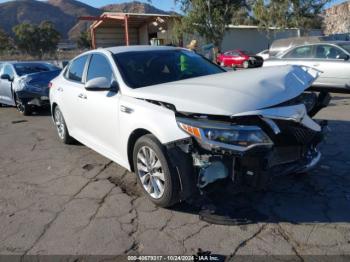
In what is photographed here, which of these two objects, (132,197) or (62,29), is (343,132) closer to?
(132,197)

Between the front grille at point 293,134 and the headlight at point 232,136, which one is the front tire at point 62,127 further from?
the front grille at point 293,134

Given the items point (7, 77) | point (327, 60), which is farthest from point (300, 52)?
point (7, 77)

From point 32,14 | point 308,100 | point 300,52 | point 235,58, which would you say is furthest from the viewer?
point 32,14

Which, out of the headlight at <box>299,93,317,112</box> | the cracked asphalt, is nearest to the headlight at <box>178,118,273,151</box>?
the cracked asphalt

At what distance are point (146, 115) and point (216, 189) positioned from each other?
1027mm

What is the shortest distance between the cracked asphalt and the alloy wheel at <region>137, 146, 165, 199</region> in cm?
19

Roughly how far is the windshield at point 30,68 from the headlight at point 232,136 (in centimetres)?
977

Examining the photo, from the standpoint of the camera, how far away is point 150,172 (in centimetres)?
418

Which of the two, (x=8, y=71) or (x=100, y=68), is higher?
(x=100, y=68)

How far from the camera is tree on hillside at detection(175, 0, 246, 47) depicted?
23.8m

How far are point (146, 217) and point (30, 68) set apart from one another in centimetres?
972

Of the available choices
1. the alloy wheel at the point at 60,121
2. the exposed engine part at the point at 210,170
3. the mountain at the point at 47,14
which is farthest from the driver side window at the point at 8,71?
the mountain at the point at 47,14

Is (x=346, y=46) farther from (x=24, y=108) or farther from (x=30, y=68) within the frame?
(x=30, y=68)

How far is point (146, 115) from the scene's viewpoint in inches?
159
